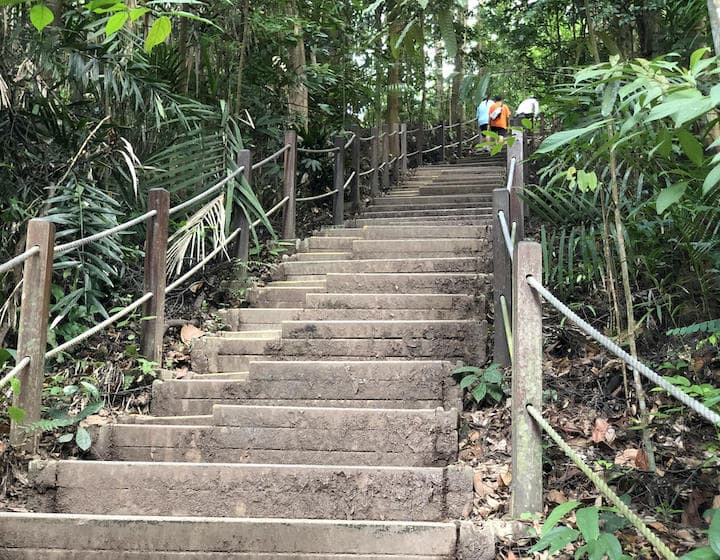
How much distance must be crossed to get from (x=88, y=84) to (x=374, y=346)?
113 inches

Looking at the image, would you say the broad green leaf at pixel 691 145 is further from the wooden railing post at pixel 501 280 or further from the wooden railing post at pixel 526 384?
the wooden railing post at pixel 501 280

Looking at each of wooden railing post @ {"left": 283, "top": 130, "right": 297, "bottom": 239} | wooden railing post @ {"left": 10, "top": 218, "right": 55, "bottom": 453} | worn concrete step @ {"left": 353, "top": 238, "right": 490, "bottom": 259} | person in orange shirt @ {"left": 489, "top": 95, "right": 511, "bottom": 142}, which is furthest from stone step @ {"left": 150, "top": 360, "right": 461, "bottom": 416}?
person in orange shirt @ {"left": 489, "top": 95, "right": 511, "bottom": 142}

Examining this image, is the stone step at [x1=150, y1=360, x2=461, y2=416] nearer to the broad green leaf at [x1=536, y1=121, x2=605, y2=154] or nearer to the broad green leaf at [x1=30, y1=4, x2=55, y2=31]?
the broad green leaf at [x1=536, y1=121, x2=605, y2=154]

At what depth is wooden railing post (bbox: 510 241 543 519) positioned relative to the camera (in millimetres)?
2355

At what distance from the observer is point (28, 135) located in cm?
452

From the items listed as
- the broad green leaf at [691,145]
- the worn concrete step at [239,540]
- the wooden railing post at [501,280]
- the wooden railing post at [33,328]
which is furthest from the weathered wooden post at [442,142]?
the broad green leaf at [691,145]

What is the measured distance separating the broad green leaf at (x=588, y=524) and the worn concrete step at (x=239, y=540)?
510mm

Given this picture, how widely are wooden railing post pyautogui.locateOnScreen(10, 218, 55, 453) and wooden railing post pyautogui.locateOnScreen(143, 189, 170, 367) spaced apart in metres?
0.80

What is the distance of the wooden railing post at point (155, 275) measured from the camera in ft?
12.3

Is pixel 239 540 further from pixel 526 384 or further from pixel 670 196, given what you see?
pixel 670 196

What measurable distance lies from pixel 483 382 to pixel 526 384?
0.95m

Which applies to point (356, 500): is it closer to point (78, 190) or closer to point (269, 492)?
point (269, 492)

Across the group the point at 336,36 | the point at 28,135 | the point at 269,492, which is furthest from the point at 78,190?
the point at 336,36

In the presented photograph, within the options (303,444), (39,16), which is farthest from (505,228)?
(39,16)
